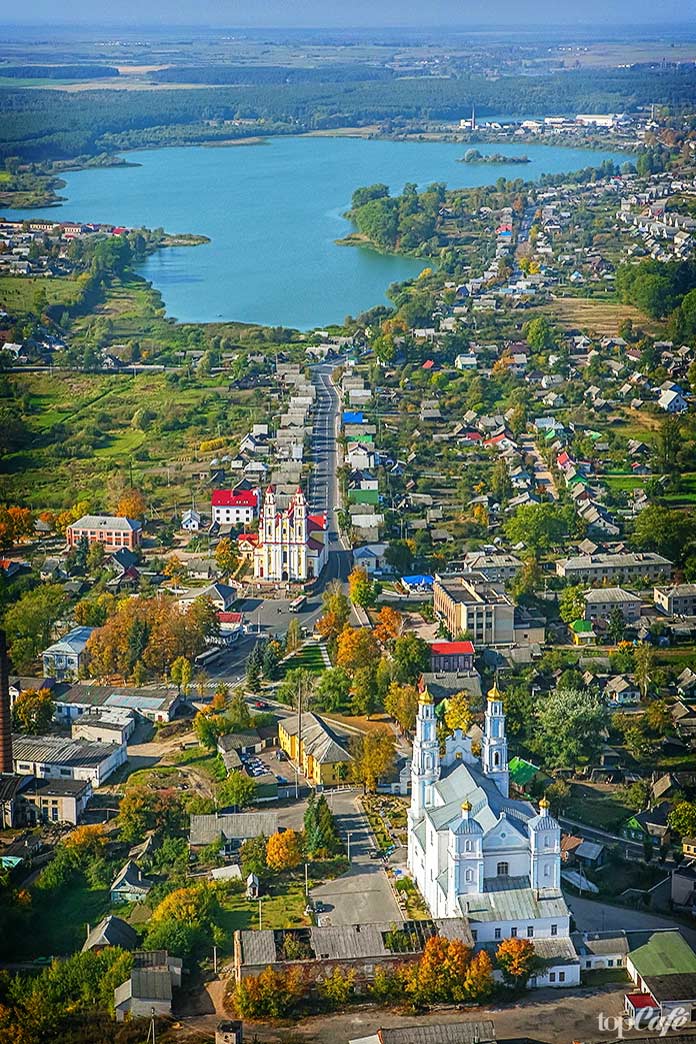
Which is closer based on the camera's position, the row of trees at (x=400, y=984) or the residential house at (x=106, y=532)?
the row of trees at (x=400, y=984)

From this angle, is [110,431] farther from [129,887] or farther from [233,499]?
[129,887]

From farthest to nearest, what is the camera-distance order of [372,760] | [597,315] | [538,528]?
[597,315], [538,528], [372,760]

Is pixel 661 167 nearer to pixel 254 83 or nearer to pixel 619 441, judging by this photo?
pixel 619 441

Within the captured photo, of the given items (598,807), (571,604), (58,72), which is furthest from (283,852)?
(58,72)

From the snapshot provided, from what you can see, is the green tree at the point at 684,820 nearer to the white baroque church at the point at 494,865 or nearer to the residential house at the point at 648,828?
the residential house at the point at 648,828

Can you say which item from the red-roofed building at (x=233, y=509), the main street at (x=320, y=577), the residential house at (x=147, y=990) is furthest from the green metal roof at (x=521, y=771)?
the red-roofed building at (x=233, y=509)

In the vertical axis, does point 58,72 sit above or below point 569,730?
above

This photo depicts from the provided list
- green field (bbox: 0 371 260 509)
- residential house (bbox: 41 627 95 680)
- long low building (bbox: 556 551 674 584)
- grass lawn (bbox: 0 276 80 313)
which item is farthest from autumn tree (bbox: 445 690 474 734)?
grass lawn (bbox: 0 276 80 313)
